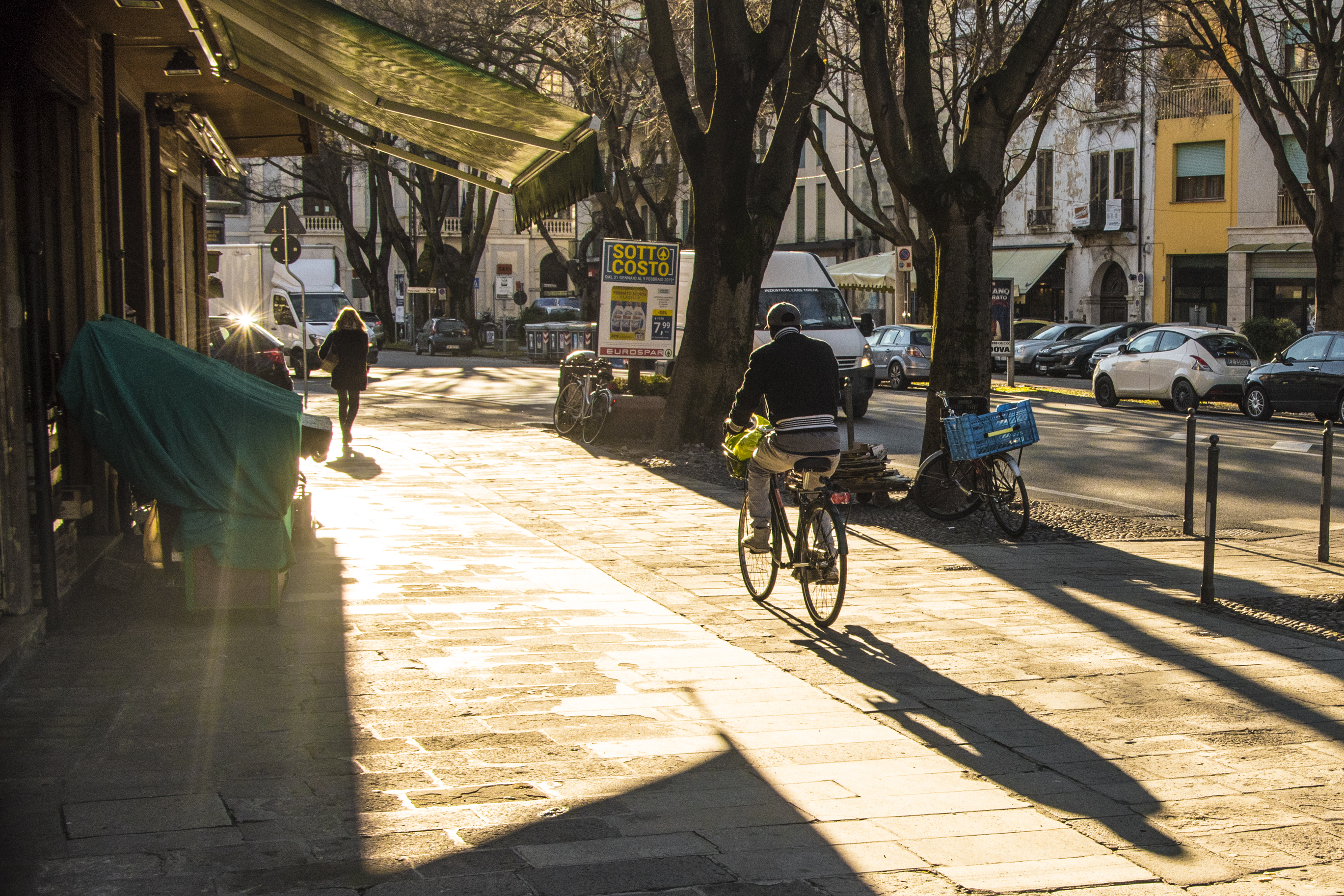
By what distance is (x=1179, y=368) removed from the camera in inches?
977

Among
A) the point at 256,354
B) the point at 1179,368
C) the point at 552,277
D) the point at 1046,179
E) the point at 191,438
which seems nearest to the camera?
the point at 191,438

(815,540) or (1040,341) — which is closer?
(815,540)

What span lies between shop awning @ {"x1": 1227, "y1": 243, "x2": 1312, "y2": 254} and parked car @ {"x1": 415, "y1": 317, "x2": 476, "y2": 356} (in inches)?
968

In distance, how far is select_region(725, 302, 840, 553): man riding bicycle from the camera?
786cm

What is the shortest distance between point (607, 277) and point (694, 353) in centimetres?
371

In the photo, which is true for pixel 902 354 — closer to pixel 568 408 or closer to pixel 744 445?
pixel 568 408

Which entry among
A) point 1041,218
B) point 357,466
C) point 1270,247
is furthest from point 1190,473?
point 1041,218

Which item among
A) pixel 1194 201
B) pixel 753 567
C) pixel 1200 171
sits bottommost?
pixel 753 567

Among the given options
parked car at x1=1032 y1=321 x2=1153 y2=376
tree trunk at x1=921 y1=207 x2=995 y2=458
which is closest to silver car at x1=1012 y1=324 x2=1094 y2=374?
parked car at x1=1032 y1=321 x2=1153 y2=376

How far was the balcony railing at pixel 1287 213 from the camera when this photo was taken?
41938mm

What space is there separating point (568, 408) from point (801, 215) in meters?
46.5

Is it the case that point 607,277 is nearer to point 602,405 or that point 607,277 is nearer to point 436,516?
point 602,405

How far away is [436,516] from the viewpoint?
37.0 ft

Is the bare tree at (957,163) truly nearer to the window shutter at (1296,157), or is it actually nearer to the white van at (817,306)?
Answer: the white van at (817,306)
